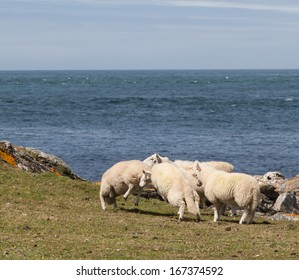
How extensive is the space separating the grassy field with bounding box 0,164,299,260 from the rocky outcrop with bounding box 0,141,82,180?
2.75 m

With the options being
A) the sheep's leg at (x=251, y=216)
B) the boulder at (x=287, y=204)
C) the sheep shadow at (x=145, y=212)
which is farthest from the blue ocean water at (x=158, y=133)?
the sheep's leg at (x=251, y=216)

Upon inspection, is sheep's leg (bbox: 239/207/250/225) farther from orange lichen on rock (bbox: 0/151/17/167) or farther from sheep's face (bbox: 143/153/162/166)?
orange lichen on rock (bbox: 0/151/17/167)

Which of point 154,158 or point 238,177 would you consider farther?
point 154,158

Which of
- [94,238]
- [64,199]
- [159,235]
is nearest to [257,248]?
[159,235]

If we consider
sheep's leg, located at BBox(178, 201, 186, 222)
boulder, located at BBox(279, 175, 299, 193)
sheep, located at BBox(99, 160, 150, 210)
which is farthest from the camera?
boulder, located at BBox(279, 175, 299, 193)

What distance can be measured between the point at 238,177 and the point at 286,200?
232 inches

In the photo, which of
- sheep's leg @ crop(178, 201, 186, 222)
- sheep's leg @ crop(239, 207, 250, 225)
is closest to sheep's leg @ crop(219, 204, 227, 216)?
sheep's leg @ crop(239, 207, 250, 225)

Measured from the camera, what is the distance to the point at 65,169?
28062mm

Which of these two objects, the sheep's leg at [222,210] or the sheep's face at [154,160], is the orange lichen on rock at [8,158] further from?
the sheep's leg at [222,210]

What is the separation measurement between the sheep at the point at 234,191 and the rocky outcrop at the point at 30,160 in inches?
338

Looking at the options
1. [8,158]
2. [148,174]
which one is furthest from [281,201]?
[8,158]

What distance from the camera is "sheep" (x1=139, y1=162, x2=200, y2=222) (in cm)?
1862
